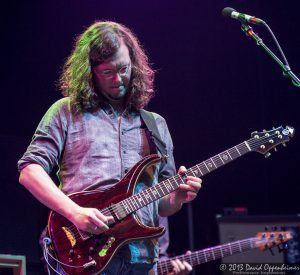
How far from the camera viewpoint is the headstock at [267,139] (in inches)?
136

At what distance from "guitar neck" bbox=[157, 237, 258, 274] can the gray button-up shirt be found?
2.72 ft

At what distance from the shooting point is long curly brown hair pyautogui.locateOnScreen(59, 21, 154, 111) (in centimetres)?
329

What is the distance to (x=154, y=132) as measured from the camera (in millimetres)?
3324

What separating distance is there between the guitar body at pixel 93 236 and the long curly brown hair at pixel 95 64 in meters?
0.53

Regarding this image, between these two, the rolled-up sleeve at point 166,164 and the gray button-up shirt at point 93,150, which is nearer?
the gray button-up shirt at point 93,150

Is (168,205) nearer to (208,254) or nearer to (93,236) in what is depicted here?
(93,236)

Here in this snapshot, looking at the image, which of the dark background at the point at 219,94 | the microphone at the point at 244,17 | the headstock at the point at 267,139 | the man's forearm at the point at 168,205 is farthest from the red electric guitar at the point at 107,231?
the dark background at the point at 219,94

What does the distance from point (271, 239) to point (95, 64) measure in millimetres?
2113

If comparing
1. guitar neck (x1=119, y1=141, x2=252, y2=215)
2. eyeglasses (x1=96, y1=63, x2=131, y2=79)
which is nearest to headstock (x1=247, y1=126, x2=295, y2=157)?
guitar neck (x1=119, y1=141, x2=252, y2=215)

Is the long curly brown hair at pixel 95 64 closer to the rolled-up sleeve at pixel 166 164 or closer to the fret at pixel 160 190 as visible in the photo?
the rolled-up sleeve at pixel 166 164

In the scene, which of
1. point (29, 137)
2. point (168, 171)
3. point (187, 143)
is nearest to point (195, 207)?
point (187, 143)

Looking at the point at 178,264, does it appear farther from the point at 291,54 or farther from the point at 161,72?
the point at 291,54

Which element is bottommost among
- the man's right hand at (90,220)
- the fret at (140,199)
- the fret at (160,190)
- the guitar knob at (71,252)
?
the guitar knob at (71,252)

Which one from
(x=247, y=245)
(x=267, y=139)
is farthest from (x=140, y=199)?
(x=247, y=245)
